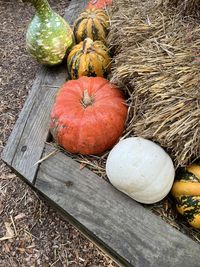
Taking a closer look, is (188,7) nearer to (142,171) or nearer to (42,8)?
(42,8)

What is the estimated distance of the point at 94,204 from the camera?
1.96 metres

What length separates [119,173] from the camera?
191 centimetres

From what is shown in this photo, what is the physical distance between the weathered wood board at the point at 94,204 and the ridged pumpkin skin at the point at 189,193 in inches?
5.5

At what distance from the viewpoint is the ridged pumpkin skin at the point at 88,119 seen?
6.98 feet

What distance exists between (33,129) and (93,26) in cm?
92

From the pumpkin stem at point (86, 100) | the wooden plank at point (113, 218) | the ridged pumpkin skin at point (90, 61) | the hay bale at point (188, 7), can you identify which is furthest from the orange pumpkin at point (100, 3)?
the wooden plank at point (113, 218)

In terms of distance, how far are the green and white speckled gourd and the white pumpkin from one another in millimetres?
1102

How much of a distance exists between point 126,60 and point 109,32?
49 cm

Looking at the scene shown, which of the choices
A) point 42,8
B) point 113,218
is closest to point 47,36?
point 42,8

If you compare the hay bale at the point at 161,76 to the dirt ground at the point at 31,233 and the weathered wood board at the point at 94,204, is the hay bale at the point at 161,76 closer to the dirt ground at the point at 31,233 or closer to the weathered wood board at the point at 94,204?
the weathered wood board at the point at 94,204

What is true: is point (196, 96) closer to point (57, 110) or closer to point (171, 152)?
point (171, 152)

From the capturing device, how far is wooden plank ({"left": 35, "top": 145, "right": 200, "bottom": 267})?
5.72 feet

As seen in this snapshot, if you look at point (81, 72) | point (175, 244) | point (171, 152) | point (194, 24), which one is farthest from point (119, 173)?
point (194, 24)

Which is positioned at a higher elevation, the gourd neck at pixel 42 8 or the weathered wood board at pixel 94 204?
the gourd neck at pixel 42 8
